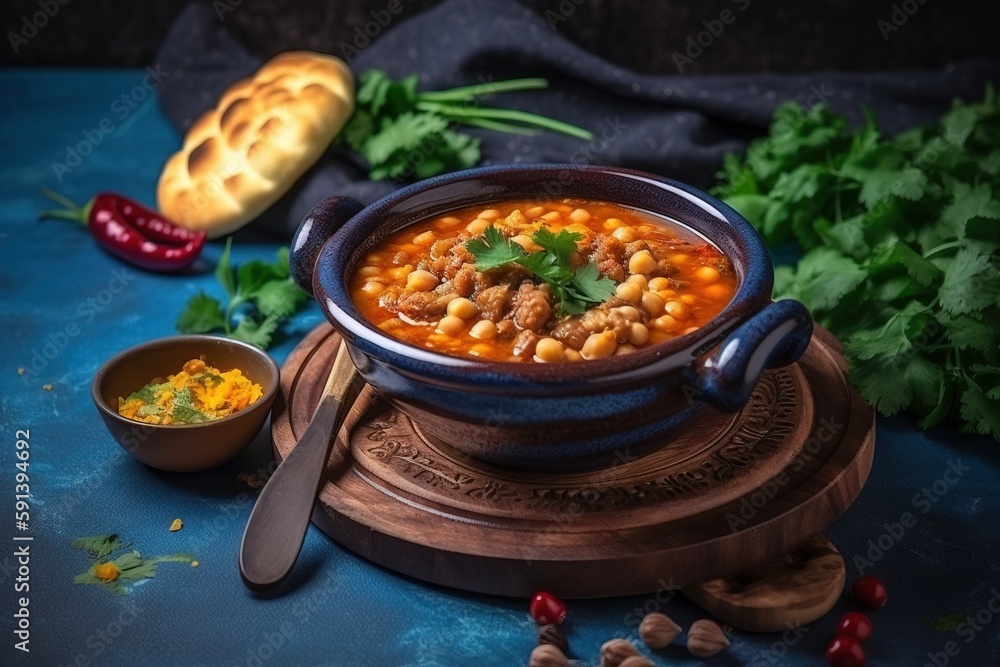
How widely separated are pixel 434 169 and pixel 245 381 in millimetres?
1791

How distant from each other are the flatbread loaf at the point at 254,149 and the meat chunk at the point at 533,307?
2030 millimetres

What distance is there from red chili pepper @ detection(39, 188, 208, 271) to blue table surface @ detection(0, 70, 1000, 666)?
1.92 ft

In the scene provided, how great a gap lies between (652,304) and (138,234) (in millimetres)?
2696

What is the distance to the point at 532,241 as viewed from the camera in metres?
3.49

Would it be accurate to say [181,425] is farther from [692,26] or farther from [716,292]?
[692,26]

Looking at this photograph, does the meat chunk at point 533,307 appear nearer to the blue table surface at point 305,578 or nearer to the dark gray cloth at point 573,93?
the blue table surface at point 305,578

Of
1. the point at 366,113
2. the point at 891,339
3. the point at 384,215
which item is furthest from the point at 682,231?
the point at 366,113

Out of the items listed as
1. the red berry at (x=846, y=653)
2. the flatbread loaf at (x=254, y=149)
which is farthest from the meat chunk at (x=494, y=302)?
the flatbread loaf at (x=254, y=149)

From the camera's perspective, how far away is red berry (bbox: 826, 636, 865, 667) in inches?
106

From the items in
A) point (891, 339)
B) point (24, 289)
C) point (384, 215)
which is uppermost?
point (384, 215)

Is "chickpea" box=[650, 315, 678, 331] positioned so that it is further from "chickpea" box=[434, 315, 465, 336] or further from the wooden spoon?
the wooden spoon

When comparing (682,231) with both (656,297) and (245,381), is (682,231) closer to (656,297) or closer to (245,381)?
(656,297)

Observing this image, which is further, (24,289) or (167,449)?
(24,289)

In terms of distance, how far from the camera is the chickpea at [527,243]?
3479 millimetres
